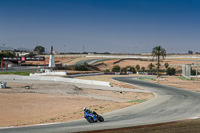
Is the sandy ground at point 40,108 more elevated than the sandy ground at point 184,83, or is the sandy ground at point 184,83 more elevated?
the sandy ground at point 184,83

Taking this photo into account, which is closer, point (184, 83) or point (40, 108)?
point (40, 108)

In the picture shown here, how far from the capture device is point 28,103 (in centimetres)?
2708

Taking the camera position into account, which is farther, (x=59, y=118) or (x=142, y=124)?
(x=59, y=118)

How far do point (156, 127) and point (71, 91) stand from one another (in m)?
24.1

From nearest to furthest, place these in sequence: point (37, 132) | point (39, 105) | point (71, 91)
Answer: point (37, 132) → point (39, 105) → point (71, 91)

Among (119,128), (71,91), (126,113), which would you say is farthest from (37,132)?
(71,91)

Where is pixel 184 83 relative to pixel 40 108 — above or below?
above

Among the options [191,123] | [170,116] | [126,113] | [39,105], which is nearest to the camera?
[191,123]

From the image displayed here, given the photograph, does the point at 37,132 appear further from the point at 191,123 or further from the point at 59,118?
the point at 191,123

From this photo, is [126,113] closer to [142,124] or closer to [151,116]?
[151,116]

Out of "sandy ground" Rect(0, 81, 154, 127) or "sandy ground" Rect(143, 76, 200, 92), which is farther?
"sandy ground" Rect(143, 76, 200, 92)

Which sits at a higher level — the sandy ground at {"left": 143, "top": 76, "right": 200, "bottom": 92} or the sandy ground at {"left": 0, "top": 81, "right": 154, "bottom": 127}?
the sandy ground at {"left": 143, "top": 76, "right": 200, "bottom": 92}

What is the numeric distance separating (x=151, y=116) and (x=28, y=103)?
13.7 m

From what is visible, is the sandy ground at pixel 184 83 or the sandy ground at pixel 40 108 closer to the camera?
the sandy ground at pixel 40 108
